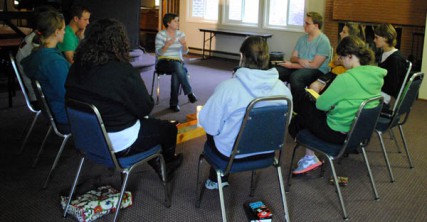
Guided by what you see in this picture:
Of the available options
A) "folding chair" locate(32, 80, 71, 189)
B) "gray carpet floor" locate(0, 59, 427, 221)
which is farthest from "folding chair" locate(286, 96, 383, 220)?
"folding chair" locate(32, 80, 71, 189)

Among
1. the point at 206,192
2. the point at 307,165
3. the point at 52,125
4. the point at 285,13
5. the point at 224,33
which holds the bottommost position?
the point at 206,192

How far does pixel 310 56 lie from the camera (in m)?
4.55

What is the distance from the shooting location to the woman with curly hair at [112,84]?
7.39 ft

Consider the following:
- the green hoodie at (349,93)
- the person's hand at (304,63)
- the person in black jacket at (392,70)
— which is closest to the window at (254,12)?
the person's hand at (304,63)

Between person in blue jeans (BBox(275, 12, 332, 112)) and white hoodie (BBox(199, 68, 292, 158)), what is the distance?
221 centimetres

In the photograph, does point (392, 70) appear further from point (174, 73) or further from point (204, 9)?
point (204, 9)

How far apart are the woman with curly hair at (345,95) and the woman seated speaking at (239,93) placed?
427mm

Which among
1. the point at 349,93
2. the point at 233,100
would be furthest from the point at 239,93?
the point at 349,93

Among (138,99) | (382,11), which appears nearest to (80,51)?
(138,99)

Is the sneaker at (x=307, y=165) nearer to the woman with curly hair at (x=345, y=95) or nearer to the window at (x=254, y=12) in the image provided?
the woman with curly hair at (x=345, y=95)

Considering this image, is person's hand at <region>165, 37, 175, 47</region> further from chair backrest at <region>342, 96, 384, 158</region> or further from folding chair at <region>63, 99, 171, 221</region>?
chair backrest at <region>342, 96, 384, 158</region>

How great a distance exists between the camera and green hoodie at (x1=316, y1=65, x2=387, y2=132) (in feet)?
8.52

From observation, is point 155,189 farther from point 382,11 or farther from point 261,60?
point 382,11

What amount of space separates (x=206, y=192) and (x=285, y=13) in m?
6.27
